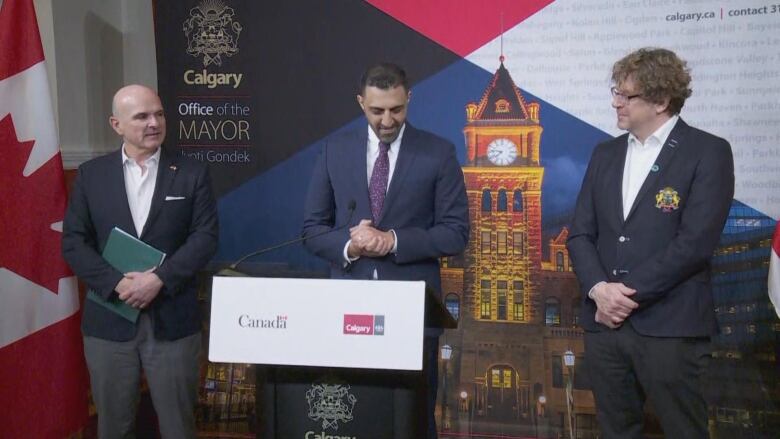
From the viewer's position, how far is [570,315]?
12.0 feet

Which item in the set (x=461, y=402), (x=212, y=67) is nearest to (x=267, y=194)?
(x=212, y=67)

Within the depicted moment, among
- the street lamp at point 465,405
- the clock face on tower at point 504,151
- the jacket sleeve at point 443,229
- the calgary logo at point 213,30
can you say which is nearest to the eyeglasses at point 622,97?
the jacket sleeve at point 443,229

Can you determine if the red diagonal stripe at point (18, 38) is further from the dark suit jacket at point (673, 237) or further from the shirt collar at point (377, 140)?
the dark suit jacket at point (673, 237)

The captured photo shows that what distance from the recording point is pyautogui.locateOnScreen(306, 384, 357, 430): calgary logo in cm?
201

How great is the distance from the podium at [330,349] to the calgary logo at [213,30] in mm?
2232

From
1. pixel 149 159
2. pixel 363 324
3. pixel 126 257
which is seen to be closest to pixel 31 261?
pixel 126 257

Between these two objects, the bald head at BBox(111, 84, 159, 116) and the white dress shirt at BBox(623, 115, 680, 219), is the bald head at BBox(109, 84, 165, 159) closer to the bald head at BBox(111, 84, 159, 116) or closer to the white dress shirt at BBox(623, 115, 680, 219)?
the bald head at BBox(111, 84, 159, 116)

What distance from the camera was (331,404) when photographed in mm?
2018

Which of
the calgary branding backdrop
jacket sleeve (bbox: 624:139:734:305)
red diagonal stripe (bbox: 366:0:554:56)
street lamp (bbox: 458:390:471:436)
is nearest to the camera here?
jacket sleeve (bbox: 624:139:734:305)

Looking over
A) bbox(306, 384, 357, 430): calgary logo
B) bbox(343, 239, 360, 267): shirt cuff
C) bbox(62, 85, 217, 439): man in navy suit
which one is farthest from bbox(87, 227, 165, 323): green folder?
bbox(306, 384, 357, 430): calgary logo

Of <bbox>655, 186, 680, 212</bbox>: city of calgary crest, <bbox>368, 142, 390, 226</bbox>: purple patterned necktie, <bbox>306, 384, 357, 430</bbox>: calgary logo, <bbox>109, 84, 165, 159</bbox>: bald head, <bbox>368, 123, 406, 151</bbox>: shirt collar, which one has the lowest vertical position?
<bbox>306, 384, 357, 430</bbox>: calgary logo

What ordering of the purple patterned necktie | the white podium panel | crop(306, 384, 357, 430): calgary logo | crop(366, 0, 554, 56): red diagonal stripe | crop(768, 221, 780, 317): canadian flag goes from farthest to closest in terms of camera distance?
crop(366, 0, 554, 56): red diagonal stripe → crop(768, 221, 780, 317): canadian flag → the purple patterned necktie → crop(306, 384, 357, 430): calgary logo → the white podium panel

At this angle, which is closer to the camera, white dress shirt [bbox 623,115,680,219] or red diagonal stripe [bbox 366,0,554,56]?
white dress shirt [bbox 623,115,680,219]

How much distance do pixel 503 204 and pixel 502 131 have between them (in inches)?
14.0
